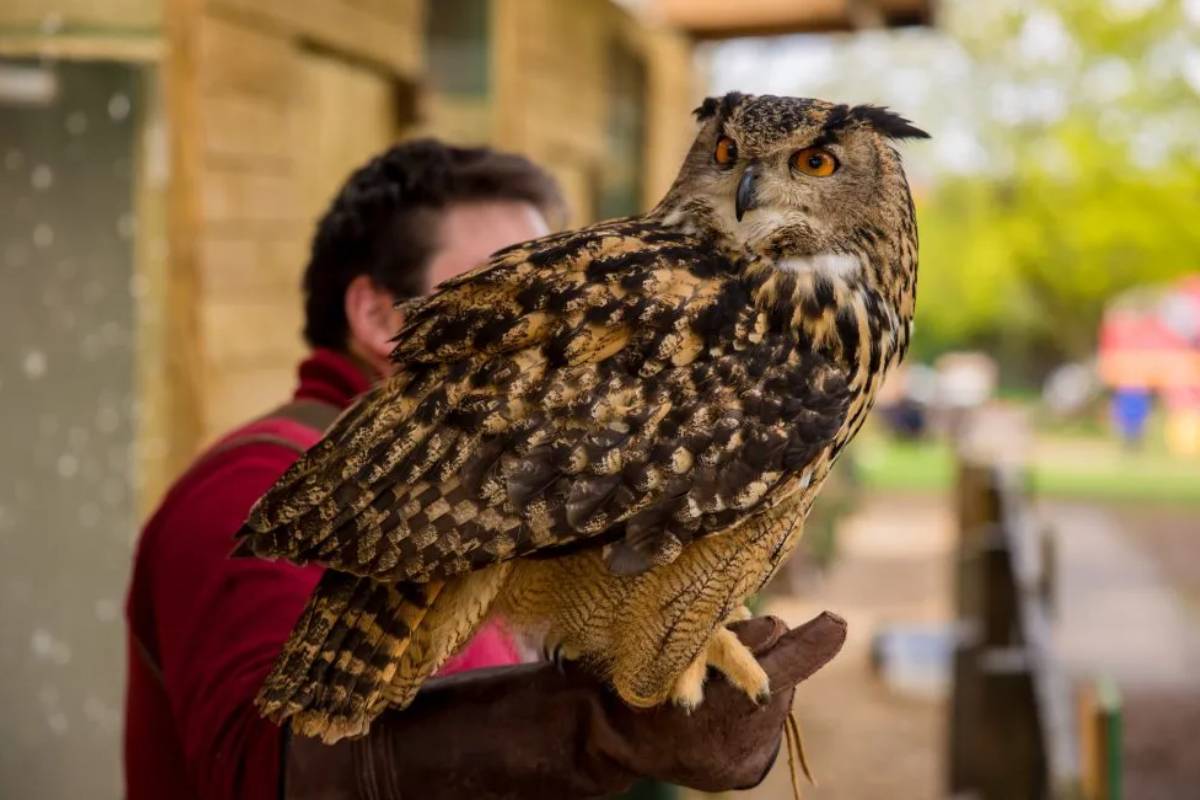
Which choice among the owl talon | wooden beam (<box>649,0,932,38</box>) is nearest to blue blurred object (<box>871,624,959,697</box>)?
wooden beam (<box>649,0,932,38</box>)

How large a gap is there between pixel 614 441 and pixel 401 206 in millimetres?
817

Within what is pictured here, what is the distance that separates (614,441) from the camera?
1569 mm

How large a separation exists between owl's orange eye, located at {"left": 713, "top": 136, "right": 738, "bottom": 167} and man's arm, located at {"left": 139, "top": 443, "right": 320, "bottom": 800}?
0.70 m

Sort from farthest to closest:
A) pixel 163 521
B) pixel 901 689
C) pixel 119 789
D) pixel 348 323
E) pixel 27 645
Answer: pixel 901 689 < pixel 119 789 < pixel 27 645 < pixel 348 323 < pixel 163 521

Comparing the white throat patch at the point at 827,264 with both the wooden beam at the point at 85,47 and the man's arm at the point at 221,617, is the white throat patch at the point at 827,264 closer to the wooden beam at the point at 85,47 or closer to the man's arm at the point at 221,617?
the man's arm at the point at 221,617

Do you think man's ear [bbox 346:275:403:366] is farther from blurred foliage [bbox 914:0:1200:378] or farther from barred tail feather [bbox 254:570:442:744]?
blurred foliage [bbox 914:0:1200:378]

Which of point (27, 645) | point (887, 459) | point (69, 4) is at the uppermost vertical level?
point (69, 4)

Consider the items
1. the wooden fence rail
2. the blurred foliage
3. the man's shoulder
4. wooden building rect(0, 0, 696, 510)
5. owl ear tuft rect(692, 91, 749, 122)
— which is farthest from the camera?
the blurred foliage

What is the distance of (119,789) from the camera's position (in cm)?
335

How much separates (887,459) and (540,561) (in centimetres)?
2606

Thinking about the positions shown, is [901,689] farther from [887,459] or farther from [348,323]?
[887,459]

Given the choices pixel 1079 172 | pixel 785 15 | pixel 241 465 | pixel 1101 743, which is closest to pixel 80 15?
pixel 241 465

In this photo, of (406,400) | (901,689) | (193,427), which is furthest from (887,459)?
(406,400)

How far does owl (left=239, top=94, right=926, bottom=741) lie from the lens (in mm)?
1568
